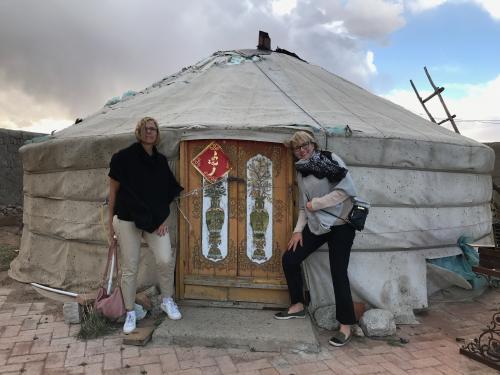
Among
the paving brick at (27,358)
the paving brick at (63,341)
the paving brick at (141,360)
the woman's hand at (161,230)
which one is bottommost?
the paving brick at (27,358)

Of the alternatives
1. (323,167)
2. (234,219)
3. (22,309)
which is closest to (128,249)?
(234,219)

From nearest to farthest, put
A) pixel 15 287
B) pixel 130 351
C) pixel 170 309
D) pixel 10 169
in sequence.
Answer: pixel 130 351, pixel 170 309, pixel 15 287, pixel 10 169

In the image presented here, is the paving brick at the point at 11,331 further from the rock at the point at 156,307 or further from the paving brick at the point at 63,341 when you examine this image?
the rock at the point at 156,307

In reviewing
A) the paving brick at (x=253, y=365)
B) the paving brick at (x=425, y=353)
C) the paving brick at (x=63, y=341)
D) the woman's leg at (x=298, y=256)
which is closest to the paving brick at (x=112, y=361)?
the paving brick at (x=63, y=341)

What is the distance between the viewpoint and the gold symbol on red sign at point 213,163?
3.26m

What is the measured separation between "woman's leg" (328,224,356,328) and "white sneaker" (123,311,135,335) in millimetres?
1382

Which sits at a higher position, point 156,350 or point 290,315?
point 290,315

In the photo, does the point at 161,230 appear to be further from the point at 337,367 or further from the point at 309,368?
the point at 337,367

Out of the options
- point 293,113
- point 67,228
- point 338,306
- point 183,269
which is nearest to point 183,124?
point 293,113

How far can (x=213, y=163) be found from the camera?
129 inches

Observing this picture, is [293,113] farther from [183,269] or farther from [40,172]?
[40,172]

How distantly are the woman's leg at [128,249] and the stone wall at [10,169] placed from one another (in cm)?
634

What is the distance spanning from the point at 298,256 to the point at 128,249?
115cm

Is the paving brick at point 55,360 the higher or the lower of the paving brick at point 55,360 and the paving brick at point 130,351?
the lower
